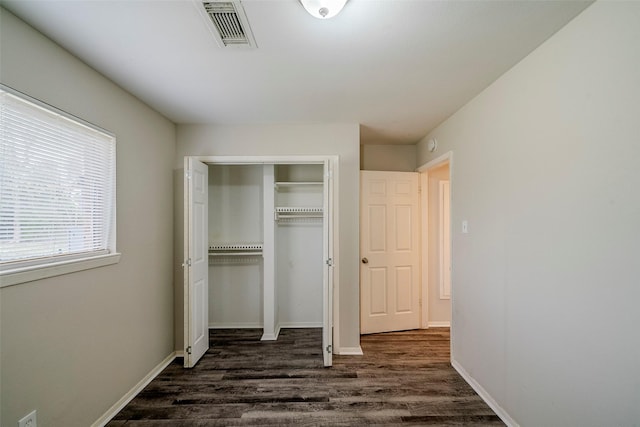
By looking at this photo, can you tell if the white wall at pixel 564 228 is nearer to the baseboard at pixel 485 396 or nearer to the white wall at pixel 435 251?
the baseboard at pixel 485 396

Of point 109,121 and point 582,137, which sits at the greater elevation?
point 109,121

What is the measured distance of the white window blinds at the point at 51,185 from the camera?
1.31 m

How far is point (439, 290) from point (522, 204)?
214cm

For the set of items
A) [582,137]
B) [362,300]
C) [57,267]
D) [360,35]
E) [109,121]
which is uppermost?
[360,35]

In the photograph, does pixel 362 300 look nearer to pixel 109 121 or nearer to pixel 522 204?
pixel 522 204

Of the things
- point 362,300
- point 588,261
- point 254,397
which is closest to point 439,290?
point 362,300

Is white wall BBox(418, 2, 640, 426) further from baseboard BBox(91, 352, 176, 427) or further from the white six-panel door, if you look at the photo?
baseboard BBox(91, 352, 176, 427)

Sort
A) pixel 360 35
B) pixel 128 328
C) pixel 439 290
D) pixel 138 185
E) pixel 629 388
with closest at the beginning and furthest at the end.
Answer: pixel 629 388, pixel 360 35, pixel 128 328, pixel 138 185, pixel 439 290

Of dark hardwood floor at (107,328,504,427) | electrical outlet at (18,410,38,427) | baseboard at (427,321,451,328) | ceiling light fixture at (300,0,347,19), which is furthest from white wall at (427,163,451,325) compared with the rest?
electrical outlet at (18,410,38,427)

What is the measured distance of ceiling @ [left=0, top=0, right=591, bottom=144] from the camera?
1282 mm

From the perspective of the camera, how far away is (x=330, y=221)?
2.60m

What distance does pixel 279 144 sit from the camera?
283 cm

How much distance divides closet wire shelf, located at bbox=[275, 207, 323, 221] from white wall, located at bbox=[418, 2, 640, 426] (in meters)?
1.85

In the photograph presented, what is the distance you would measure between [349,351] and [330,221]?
56.9 inches
